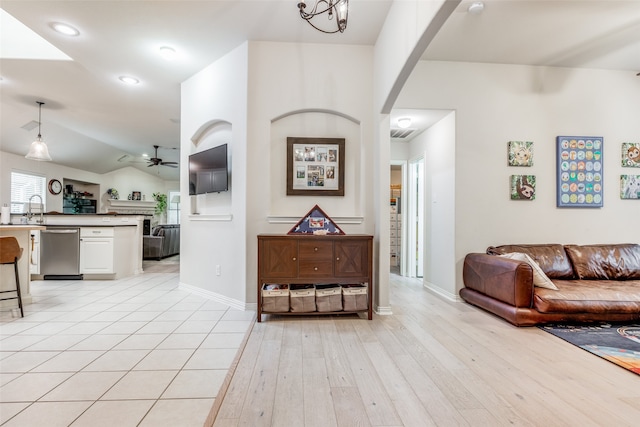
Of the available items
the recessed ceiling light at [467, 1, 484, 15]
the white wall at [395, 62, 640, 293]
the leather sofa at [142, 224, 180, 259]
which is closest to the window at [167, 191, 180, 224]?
the leather sofa at [142, 224, 180, 259]

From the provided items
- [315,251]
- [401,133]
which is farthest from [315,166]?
[401,133]

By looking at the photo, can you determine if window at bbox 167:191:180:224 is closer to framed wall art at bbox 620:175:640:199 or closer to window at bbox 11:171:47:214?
window at bbox 11:171:47:214

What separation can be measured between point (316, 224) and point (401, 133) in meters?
2.61

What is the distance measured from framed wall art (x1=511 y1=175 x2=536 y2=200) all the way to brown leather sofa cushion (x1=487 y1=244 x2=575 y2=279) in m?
0.64

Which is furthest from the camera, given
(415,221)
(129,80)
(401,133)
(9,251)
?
(415,221)

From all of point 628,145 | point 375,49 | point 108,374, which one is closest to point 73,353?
point 108,374

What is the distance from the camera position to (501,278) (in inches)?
115

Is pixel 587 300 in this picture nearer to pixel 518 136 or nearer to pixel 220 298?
pixel 518 136

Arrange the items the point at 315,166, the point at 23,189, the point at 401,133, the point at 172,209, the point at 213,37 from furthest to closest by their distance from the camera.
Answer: the point at 172,209 < the point at 23,189 < the point at 401,133 < the point at 315,166 < the point at 213,37

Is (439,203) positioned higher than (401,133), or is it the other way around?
(401,133)

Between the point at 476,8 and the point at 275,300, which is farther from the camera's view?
the point at 275,300

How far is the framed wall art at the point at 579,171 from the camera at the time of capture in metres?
3.69

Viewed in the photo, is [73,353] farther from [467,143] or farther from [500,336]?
[467,143]

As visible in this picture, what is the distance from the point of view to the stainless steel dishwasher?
461 centimetres
